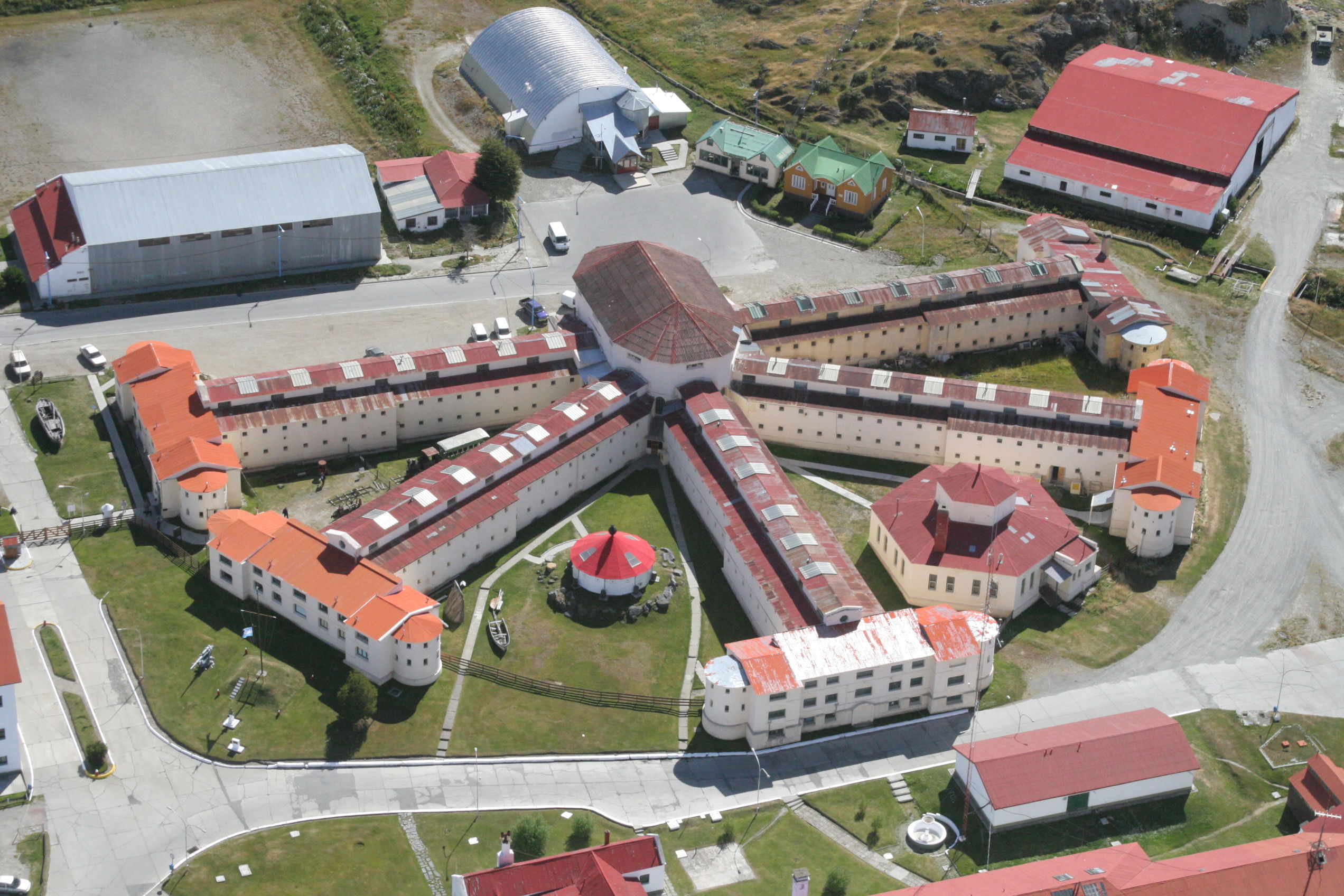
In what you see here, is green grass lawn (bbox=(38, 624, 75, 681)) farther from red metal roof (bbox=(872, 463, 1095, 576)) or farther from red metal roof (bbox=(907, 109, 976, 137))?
red metal roof (bbox=(907, 109, 976, 137))

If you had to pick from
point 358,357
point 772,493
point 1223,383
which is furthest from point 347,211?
point 1223,383

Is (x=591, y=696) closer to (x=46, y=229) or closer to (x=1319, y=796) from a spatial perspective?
(x=1319, y=796)

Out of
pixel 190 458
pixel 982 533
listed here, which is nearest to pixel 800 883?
pixel 982 533

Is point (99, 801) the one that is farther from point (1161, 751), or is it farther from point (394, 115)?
point (394, 115)

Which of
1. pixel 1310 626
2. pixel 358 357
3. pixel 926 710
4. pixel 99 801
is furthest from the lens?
pixel 358 357

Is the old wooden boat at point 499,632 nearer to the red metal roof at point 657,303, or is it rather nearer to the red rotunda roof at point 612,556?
the red rotunda roof at point 612,556

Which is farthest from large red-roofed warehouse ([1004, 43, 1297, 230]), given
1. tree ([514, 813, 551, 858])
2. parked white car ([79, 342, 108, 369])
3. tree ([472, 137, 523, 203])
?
tree ([514, 813, 551, 858])

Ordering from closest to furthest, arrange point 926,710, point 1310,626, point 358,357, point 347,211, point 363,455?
point 926,710, point 1310,626, point 363,455, point 358,357, point 347,211
